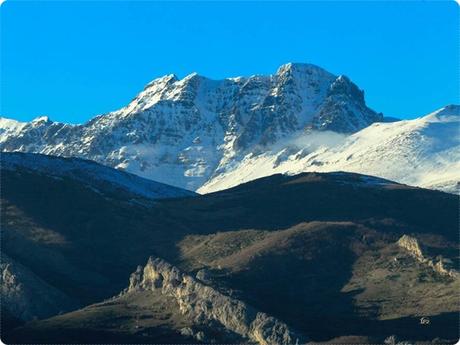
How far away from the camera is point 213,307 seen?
143000 mm

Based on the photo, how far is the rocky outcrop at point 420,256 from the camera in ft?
570

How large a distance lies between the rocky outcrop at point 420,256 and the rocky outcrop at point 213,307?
39.2 metres

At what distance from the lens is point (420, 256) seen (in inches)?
7249

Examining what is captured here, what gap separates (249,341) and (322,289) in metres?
42.8

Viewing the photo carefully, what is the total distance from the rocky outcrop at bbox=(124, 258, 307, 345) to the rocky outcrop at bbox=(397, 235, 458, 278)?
39.2 m

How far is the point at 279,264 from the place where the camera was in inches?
7318

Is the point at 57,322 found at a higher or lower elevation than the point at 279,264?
lower

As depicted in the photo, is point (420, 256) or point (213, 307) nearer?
point (213, 307)

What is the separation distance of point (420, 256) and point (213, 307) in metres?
50.6

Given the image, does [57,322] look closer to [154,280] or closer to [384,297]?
[154,280]

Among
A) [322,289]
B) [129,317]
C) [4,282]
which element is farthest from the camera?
[322,289]

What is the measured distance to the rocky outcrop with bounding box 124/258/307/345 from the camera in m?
134

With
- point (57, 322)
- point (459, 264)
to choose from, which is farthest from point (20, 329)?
point (459, 264)

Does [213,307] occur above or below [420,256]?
below
